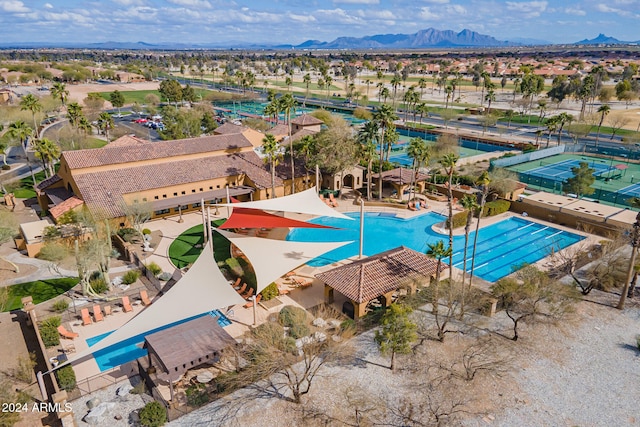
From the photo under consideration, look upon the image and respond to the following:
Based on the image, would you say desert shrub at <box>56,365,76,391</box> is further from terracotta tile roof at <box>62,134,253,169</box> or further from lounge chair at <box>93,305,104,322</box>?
terracotta tile roof at <box>62,134,253,169</box>

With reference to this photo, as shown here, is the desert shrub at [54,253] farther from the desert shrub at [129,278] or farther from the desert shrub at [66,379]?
the desert shrub at [66,379]

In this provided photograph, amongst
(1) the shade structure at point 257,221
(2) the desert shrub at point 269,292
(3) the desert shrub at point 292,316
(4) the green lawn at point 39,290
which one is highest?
(1) the shade structure at point 257,221

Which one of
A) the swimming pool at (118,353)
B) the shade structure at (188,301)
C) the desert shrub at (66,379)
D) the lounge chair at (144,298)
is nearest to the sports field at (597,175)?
the shade structure at (188,301)

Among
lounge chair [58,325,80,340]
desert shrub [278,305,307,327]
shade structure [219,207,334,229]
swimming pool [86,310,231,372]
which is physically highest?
shade structure [219,207,334,229]

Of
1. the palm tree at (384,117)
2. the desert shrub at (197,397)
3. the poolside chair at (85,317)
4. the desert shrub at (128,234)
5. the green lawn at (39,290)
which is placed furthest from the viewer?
the palm tree at (384,117)

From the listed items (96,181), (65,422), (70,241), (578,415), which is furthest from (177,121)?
(578,415)

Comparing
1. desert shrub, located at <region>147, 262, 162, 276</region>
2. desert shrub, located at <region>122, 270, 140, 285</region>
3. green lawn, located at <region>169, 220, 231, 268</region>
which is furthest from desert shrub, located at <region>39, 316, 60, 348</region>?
green lawn, located at <region>169, 220, 231, 268</region>
